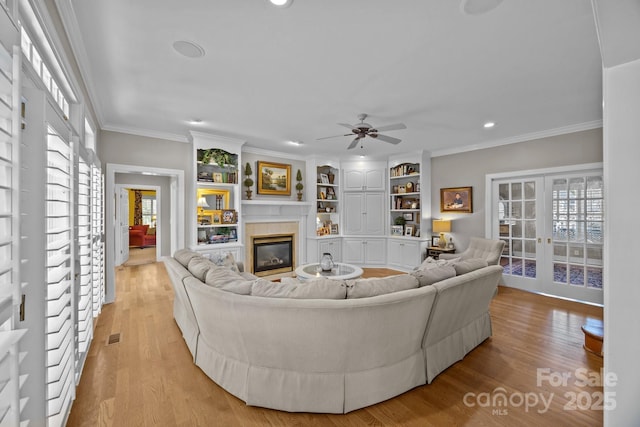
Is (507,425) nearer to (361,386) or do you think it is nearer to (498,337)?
(361,386)

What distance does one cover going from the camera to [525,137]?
182 inches

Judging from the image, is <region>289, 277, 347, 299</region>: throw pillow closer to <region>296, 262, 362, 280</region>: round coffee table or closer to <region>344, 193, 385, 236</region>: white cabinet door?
<region>296, 262, 362, 280</region>: round coffee table

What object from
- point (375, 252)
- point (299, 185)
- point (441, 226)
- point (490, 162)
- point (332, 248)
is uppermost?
point (490, 162)

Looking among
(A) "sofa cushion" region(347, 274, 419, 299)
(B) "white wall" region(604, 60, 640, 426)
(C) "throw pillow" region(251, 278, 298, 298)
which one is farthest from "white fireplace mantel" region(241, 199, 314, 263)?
(B) "white wall" region(604, 60, 640, 426)

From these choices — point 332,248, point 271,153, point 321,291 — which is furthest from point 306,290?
point 332,248

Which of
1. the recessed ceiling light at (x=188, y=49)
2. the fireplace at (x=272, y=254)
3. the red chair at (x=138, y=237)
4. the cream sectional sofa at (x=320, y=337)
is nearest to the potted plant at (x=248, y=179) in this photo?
the fireplace at (x=272, y=254)

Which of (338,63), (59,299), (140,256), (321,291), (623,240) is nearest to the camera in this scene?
(623,240)

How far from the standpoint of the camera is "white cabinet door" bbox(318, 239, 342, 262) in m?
6.32

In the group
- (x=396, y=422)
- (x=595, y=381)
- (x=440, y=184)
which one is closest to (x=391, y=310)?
(x=396, y=422)

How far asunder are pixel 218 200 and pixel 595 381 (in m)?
5.24

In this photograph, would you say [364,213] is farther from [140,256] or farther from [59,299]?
[140,256]

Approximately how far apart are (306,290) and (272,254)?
4.08 metres

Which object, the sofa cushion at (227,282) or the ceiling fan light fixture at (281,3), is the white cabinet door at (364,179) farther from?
the ceiling fan light fixture at (281,3)

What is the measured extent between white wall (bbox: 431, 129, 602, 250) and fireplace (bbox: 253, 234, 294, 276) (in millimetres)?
3268
